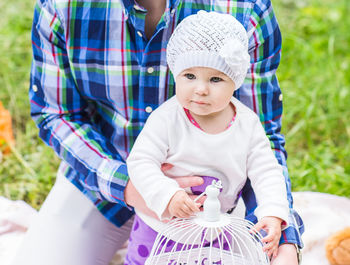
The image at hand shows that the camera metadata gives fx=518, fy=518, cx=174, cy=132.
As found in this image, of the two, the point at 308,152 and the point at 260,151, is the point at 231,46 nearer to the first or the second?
the point at 260,151

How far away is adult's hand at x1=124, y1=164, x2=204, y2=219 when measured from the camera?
3.48 ft

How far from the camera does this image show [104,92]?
126 centimetres

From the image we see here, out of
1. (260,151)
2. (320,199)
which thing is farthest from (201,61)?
(320,199)

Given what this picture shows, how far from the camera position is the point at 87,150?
126cm

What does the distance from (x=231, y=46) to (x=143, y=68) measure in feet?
1.06

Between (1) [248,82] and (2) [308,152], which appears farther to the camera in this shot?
(2) [308,152]

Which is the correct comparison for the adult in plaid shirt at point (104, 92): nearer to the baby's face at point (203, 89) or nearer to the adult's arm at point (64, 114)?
the adult's arm at point (64, 114)

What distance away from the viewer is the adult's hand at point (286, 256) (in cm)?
109

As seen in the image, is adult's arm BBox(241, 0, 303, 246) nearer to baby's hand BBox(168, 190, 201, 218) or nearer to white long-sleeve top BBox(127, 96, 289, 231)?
white long-sleeve top BBox(127, 96, 289, 231)

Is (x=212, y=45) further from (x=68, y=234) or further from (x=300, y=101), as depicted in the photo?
(x=300, y=101)

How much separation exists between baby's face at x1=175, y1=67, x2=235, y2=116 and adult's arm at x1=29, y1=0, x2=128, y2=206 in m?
0.29

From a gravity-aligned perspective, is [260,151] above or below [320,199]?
above

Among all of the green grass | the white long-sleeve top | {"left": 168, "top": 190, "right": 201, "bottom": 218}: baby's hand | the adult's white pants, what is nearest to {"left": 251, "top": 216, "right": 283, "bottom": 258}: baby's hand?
the white long-sleeve top

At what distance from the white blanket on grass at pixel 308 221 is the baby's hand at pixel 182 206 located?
65cm
